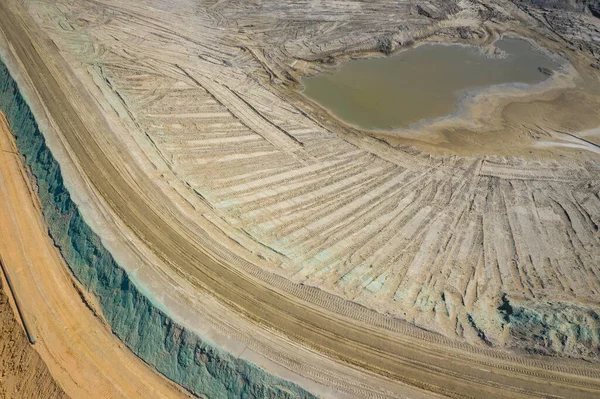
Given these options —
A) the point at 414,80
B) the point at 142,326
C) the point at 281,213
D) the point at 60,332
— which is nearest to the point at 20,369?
the point at 60,332

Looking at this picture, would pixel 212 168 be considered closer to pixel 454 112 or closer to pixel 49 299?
pixel 49 299

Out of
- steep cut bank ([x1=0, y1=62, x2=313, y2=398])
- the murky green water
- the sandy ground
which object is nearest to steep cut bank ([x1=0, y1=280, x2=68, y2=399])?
the sandy ground

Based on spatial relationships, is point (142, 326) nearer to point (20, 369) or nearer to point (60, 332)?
point (60, 332)

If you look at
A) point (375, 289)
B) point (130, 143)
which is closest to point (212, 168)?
point (130, 143)

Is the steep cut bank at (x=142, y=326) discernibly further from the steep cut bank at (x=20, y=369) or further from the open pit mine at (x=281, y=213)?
the steep cut bank at (x=20, y=369)

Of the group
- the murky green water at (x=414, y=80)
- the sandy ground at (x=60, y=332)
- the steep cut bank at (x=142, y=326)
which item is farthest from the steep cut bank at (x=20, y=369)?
the murky green water at (x=414, y=80)

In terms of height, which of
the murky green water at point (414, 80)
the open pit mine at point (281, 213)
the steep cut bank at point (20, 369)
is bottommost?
the steep cut bank at point (20, 369)
